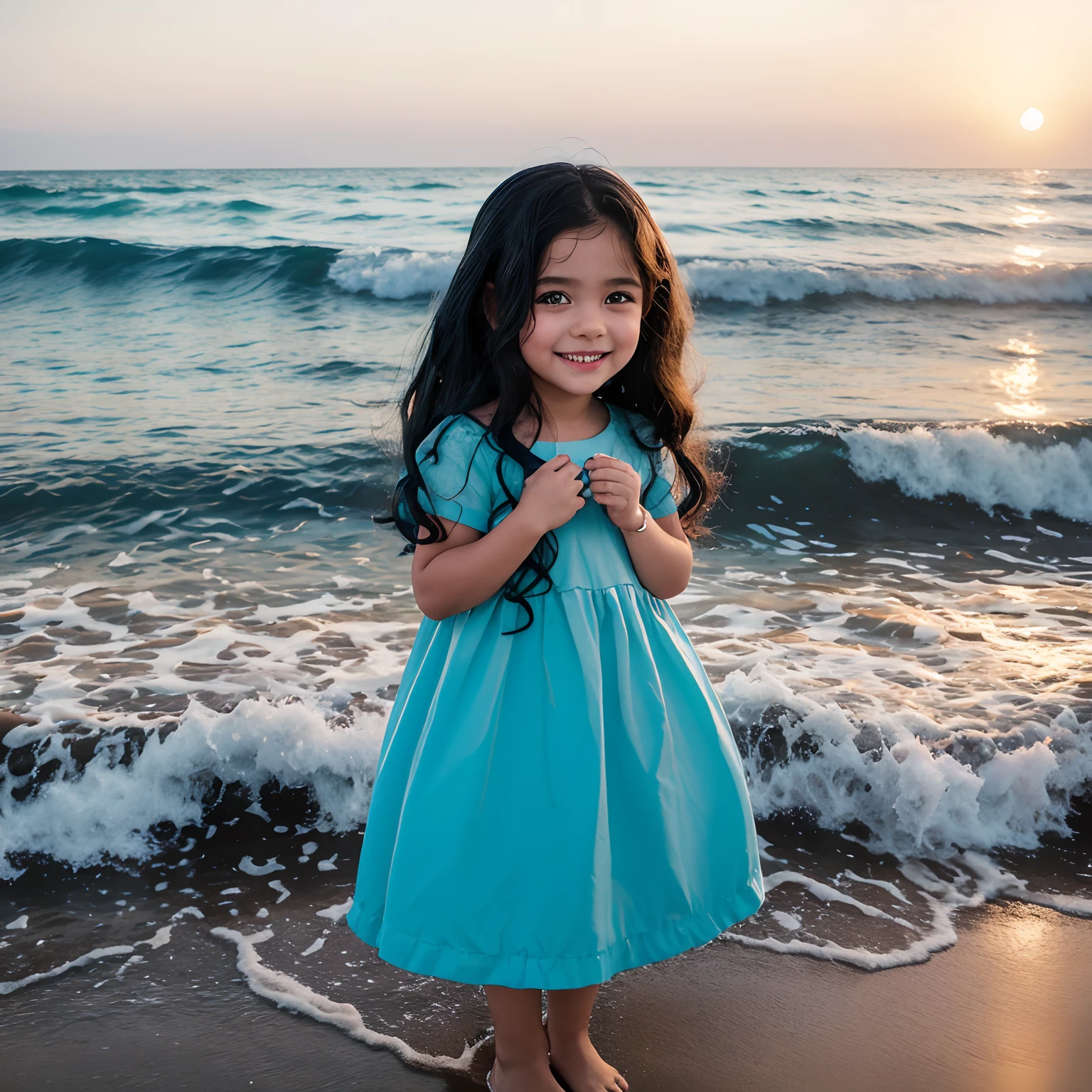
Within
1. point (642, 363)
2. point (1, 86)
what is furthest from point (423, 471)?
point (1, 86)

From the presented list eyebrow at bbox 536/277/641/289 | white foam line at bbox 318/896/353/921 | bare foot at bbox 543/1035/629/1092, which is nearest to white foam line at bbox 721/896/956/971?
bare foot at bbox 543/1035/629/1092

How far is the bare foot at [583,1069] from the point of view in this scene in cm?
186

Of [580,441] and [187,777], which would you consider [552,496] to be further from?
[187,777]

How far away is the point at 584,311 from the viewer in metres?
1.61

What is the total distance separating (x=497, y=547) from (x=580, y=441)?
31 centimetres

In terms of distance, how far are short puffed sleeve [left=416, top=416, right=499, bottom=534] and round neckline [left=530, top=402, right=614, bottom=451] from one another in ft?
0.31

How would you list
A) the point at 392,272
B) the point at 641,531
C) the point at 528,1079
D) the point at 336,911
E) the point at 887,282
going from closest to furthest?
the point at 641,531 → the point at 528,1079 → the point at 336,911 → the point at 392,272 → the point at 887,282

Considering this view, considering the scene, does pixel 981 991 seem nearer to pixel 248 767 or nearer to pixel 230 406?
pixel 248 767

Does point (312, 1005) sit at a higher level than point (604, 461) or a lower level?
lower

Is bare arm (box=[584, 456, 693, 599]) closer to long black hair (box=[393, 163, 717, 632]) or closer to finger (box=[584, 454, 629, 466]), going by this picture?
finger (box=[584, 454, 629, 466])

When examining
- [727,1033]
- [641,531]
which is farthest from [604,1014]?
[641,531]

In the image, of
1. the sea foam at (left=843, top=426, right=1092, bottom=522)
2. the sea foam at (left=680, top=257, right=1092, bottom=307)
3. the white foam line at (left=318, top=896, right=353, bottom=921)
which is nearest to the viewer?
the white foam line at (left=318, top=896, right=353, bottom=921)

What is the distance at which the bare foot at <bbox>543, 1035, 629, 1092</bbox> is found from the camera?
1.86 meters

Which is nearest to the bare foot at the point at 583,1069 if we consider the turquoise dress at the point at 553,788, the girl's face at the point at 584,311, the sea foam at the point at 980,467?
the turquoise dress at the point at 553,788
